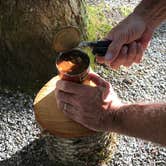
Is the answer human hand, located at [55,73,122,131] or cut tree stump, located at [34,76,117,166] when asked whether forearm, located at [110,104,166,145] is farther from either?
cut tree stump, located at [34,76,117,166]

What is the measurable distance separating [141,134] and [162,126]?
11cm

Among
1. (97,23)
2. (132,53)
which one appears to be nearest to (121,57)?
(132,53)

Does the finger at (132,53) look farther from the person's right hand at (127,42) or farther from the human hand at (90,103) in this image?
the human hand at (90,103)

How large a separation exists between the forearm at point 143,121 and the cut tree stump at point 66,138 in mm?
286

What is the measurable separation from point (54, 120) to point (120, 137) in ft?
2.03

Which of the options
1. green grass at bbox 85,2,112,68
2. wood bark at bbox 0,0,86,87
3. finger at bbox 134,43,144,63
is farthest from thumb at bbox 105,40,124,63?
green grass at bbox 85,2,112,68

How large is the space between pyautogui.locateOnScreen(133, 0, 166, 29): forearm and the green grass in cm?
78

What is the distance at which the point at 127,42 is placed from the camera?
7.32ft

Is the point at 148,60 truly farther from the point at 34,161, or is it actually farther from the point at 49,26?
the point at 34,161

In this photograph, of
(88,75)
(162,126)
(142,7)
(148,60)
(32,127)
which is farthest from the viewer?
(148,60)

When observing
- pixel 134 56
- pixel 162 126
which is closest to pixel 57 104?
pixel 134 56

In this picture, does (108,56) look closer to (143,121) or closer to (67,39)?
(67,39)

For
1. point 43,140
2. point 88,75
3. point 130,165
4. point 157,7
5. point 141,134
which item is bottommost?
point 130,165

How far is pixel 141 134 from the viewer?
6.18ft
